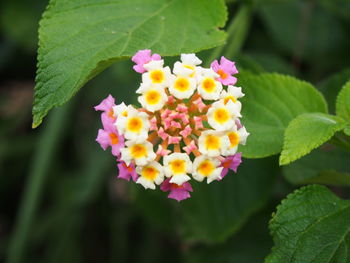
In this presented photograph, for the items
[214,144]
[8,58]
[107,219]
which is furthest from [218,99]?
[8,58]

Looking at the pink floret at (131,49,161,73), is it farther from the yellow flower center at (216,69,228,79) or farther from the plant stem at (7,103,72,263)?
the plant stem at (7,103,72,263)

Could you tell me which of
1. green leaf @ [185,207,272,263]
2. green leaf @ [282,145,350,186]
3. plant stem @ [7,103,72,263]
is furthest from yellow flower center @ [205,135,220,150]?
plant stem @ [7,103,72,263]

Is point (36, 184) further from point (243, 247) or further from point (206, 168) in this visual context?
point (206, 168)

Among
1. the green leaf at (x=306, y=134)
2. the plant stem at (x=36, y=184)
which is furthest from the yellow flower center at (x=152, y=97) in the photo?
the plant stem at (x=36, y=184)

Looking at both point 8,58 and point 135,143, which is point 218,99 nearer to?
point 135,143

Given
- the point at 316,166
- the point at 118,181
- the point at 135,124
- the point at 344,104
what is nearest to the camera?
the point at 135,124

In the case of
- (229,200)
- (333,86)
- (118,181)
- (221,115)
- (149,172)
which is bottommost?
(118,181)

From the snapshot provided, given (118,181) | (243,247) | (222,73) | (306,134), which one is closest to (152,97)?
(222,73)
